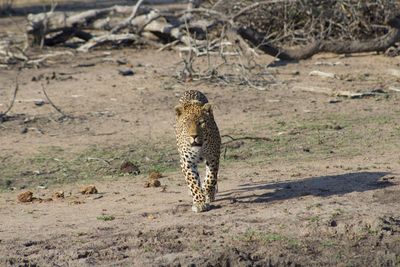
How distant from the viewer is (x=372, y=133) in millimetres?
12242

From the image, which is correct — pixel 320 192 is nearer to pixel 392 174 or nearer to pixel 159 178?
pixel 392 174

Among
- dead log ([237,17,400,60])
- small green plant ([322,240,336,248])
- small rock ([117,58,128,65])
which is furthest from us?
small rock ([117,58,128,65])

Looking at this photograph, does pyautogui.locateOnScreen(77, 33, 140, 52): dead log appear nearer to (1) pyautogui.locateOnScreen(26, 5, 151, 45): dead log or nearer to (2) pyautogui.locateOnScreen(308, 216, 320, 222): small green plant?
(1) pyautogui.locateOnScreen(26, 5, 151, 45): dead log

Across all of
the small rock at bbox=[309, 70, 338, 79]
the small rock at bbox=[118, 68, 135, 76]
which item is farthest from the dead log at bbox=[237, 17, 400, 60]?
the small rock at bbox=[118, 68, 135, 76]

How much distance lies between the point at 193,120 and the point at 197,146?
222 mm

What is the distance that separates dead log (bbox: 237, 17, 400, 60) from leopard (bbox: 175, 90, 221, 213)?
775cm

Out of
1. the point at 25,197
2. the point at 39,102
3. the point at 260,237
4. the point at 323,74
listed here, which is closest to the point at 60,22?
the point at 39,102

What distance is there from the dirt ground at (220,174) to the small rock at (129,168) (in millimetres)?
125

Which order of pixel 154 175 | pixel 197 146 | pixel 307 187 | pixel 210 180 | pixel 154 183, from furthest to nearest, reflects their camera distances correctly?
1. pixel 154 175
2. pixel 154 183
3. pixel 307 187
4. pixel 210 180
5. pixel 197 146

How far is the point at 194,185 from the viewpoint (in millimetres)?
8680

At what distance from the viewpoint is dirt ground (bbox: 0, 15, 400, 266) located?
817cm

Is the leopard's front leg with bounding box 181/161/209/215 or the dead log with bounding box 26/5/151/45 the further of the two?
the dead log with bounding box 26/5/151/45

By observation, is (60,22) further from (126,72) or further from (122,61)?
(126,72)

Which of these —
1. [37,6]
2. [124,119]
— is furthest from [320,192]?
[37,6]
